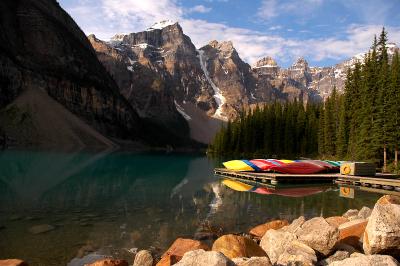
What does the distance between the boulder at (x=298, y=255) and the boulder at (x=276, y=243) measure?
2.38ft

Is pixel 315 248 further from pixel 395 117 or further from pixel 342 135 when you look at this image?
pixel 342 135

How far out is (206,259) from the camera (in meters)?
7.66

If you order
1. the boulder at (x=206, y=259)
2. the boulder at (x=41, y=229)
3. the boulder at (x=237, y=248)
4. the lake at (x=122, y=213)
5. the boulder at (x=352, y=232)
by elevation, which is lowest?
the lake at (x=122, y=213)

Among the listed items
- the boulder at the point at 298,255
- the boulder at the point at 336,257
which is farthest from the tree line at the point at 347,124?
the boulder at the point at 298,255

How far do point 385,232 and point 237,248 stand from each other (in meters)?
4.02

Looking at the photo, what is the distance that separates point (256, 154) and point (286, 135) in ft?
32.3

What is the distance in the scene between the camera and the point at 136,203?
26234 mm

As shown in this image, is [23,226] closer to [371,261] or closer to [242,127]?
[371,261]

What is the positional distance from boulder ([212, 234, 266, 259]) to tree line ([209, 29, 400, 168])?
141 feet

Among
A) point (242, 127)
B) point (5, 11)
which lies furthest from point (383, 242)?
point (5, 11)

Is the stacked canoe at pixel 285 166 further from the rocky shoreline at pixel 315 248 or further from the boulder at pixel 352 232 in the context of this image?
the boulder at pixel 352 232

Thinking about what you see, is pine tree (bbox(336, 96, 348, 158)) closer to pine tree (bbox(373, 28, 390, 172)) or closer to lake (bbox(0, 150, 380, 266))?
pine tree (bbox(373, 28, 390, 172))

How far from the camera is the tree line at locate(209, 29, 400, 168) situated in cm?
4988

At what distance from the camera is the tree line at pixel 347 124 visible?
49.9 meters
